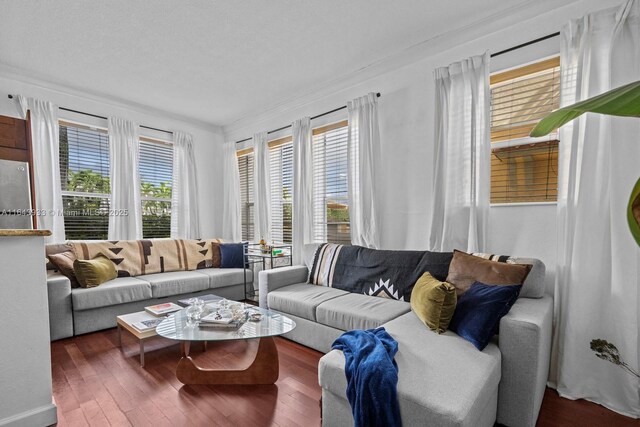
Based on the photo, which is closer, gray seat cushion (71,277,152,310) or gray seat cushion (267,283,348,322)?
gray seat cushion (267,283,348,322)

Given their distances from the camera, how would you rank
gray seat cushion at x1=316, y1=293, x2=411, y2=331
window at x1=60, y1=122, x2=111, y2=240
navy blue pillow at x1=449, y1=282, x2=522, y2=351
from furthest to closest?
window at x1=60, y1=122, x2=111, y2=240, gray seat cushion at x1=316, y1=293, x2=411, y2=331, navy blue pillow at x1=449, y1=282, x2=522, y2=351

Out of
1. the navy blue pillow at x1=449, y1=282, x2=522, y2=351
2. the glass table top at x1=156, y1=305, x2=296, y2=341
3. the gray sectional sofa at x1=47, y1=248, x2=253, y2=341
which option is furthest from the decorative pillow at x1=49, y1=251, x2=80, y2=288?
the navy blue pillow at x1=449, y1=282, x2=522, y2=351

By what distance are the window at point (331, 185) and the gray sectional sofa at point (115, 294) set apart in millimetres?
1407

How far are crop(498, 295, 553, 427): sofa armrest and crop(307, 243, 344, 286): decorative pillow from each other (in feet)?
5.77

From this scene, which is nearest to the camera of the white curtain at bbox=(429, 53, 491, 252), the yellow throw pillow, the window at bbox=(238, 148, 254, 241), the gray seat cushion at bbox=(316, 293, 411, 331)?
the yellow throw pillow

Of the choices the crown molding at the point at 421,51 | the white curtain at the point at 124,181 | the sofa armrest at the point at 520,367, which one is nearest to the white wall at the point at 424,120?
the crown molding at the point at 421,51

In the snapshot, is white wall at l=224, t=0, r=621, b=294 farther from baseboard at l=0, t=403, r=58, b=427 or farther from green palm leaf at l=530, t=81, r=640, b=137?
baseboard at l=0, t=403, r=58, b=427

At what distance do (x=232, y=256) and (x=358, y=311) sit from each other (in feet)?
8.29

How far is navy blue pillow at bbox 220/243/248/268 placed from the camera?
14.1ft

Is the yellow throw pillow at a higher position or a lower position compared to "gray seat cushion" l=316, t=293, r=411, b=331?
higher

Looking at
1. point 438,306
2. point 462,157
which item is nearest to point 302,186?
point 462,157

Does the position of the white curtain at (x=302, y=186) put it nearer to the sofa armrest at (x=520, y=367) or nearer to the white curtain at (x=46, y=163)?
the sofa armrest at (x=520, y=367)

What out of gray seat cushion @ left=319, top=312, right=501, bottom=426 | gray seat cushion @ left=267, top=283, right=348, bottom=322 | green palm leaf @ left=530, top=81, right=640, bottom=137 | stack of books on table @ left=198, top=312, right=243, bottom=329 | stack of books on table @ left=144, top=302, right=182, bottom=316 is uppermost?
green palm leaf @ left=530, top=81, right=640, bottom=137

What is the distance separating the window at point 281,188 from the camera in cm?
434
